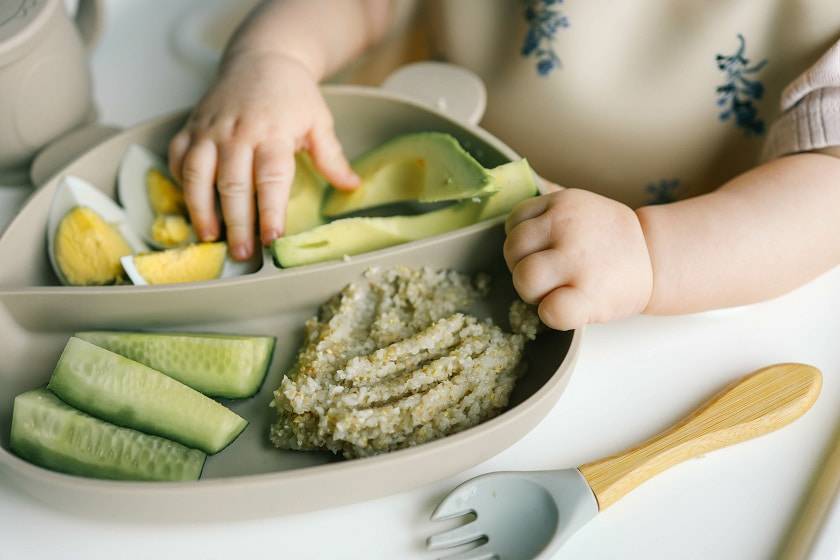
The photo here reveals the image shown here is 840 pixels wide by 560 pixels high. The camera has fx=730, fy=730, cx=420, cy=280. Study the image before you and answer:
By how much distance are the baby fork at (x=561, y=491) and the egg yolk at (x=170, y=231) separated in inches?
16.4

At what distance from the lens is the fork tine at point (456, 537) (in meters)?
0.57

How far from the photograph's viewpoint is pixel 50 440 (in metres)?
0.57

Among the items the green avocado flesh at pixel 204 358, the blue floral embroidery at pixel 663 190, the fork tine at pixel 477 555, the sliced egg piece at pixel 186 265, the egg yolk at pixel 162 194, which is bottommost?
the fork tine at pixel 477 555

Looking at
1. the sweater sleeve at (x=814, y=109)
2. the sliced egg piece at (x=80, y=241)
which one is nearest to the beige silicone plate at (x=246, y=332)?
the sliced egg piece at (x=80, y=241)

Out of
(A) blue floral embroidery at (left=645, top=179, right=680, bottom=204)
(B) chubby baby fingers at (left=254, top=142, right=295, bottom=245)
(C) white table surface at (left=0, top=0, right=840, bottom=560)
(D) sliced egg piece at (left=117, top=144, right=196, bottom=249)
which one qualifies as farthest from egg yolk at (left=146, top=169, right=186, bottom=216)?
→ (A) blue floral embroidery at (left=645, top=179, right=680, bottom=204)

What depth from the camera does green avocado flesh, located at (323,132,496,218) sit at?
73 cm

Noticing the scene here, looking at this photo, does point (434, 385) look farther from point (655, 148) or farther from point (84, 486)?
point (655, 148)

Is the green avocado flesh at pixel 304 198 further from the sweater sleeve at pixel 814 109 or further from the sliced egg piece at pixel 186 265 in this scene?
the sweater sleeve at pixel 814 109

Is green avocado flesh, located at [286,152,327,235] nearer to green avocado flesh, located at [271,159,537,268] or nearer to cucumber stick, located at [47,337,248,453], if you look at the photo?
green avocado flesh, located at [271,159,537,268]

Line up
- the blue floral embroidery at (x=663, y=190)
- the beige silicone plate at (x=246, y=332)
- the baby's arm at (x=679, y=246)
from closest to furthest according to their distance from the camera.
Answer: the beige silicone plate at (x=246, y=332), the baby's arm at (x=679, y=246), the blue floral embroidery at (x=663, y=190)

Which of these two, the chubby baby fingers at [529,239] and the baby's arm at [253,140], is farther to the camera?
the baby's arm at [253,140]

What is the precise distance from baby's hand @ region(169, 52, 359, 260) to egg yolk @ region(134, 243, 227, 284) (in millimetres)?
21

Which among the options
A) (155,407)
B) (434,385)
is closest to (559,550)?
(434,385)

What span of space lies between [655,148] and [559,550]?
57cm
